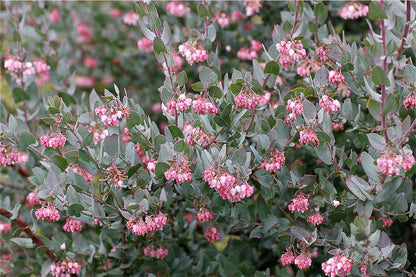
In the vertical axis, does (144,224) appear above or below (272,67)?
below

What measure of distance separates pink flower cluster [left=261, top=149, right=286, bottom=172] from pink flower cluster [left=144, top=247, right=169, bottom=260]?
2.29 ft

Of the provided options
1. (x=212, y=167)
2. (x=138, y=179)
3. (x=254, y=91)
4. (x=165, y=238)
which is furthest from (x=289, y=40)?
(x=165, y=238)

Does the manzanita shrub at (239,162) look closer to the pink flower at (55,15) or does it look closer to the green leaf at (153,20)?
the green leaf at (153,20)

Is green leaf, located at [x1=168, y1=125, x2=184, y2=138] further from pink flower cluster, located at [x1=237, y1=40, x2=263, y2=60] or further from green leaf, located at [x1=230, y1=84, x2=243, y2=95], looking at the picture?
pink flower cluster, located at [x1=237, y1=40, x2=263, y2=60]

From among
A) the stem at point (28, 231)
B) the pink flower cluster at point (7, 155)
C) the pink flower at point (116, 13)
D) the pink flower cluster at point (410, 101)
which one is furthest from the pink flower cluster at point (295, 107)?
the pink flower at point (116, 13)

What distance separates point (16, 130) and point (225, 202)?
98 cm

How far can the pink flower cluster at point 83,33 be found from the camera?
4543 mm

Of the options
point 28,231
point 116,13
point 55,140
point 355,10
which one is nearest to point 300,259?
point 55,140

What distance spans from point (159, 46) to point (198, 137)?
1.26 feet

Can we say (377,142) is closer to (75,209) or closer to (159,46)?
(159,46)

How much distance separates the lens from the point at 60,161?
1988 millimetres

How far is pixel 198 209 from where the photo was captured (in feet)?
6.74

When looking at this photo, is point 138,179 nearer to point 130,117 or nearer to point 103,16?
point 130,117

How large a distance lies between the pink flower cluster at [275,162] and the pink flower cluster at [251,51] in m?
1.13
